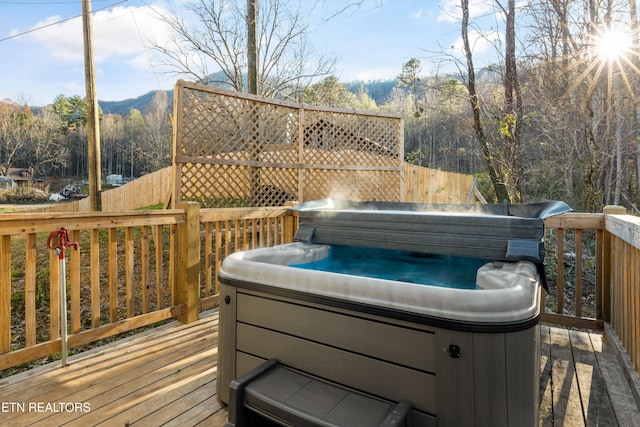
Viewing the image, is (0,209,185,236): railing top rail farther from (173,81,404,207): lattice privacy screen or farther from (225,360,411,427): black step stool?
(173,81,404,207): lattice privacy screen

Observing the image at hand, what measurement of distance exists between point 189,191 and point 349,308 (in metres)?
3.46

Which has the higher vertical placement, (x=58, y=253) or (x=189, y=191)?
(x=189, y=191)

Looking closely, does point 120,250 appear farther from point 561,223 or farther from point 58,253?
point 561,223

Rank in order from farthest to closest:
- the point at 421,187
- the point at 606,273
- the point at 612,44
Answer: the point at 421,187, the point at 612,44, the point at 606,273

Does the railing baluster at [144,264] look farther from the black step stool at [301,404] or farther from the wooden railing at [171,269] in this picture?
the black step stool at [301,404]

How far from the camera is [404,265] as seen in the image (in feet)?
7.24

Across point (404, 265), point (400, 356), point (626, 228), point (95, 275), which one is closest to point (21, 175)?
point (95, 275)

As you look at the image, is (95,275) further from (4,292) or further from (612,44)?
(612,44)

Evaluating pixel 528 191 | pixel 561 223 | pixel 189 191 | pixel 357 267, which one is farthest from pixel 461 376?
pixel 528 191

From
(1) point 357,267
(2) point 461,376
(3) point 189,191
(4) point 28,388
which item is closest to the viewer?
(2) point 461,376

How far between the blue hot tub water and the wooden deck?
2.25 ft

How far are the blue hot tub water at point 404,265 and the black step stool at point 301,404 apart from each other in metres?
0.79

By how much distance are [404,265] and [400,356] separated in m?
1.12

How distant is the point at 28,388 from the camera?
1.73 metres
